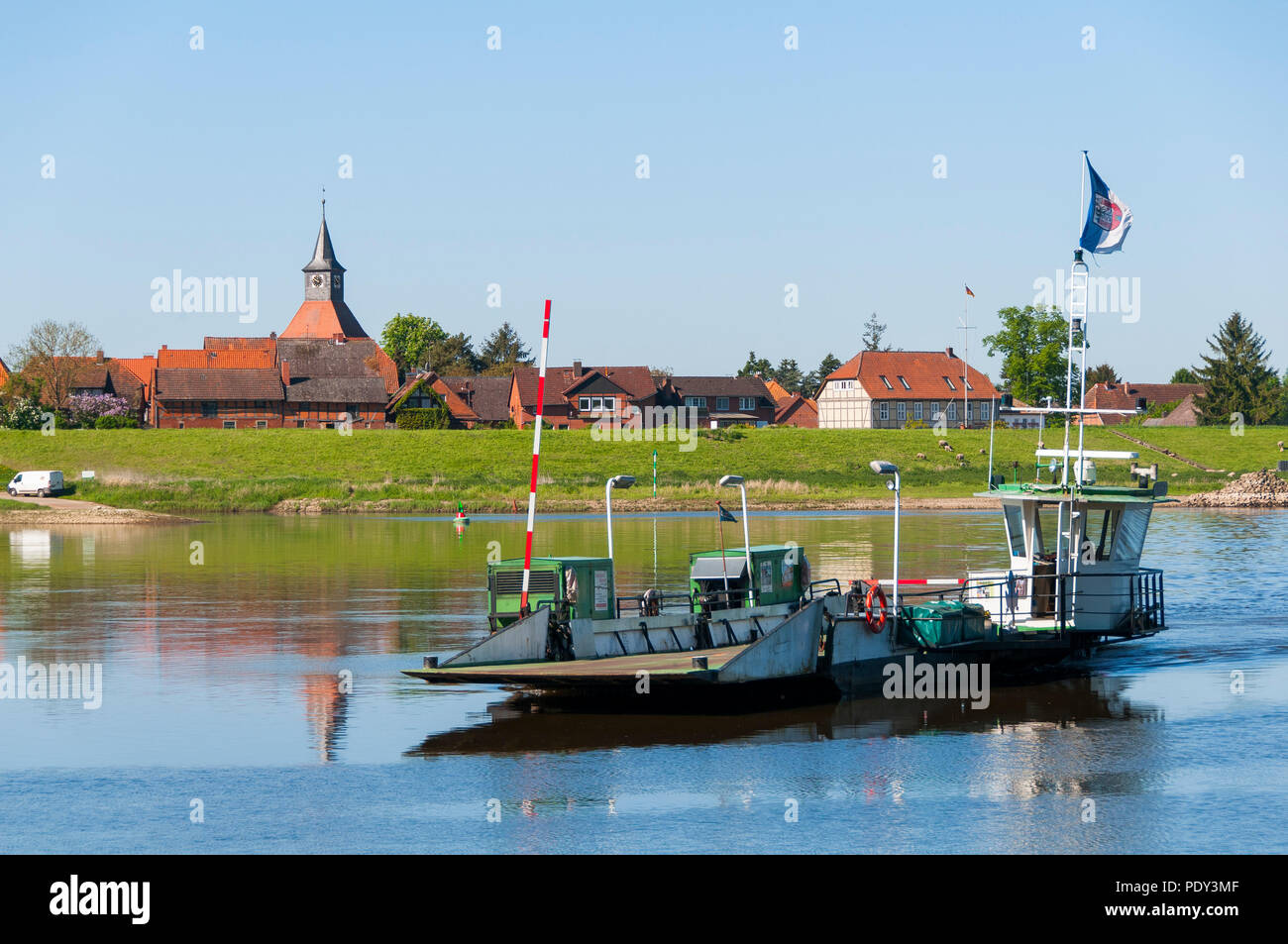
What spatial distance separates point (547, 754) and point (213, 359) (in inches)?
5783

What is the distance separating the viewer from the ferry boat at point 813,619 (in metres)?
25.1

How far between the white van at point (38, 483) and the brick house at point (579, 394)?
235 feet

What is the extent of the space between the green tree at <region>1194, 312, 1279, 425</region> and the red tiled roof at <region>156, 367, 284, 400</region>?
97795mm

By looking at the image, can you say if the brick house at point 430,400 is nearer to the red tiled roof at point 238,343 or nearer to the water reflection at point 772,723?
the red tiled roof at point 238,343

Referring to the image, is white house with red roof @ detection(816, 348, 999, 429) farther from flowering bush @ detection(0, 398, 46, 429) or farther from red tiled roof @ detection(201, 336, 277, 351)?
flowering bush @ detection(0, 398, 46, 429)

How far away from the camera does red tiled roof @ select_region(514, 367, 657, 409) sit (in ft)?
527

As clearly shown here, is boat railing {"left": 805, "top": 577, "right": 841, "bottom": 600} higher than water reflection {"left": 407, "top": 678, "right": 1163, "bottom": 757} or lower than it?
higher

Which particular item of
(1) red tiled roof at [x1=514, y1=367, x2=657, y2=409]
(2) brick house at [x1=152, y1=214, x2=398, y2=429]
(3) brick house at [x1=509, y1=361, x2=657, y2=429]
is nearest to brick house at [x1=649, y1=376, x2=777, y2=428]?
(1) red tiled roof at [x1=514, y1=367, x2=657, y2=409]

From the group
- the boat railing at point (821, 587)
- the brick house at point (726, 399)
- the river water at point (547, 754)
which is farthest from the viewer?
the brick house at point (726, 399)

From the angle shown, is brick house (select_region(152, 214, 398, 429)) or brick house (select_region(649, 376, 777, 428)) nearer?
brick house (select_region(152, 214, 398, 429))

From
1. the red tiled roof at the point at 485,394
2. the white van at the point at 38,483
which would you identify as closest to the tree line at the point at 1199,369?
the red tiled roof at the point at 485,394

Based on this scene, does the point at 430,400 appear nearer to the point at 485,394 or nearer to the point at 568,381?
the point at 485,394
